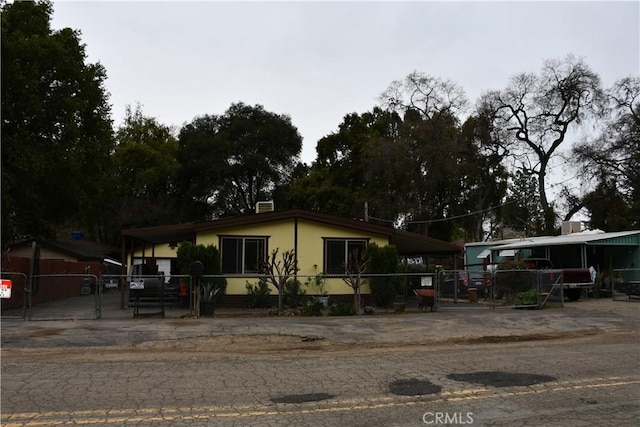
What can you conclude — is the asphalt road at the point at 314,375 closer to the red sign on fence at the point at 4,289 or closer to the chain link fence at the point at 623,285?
the red sign on fence at the point at 4,289

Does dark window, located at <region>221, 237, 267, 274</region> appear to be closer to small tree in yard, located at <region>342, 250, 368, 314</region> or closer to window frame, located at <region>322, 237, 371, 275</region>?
window frame, located at <region>322, 237, 371, 275</region>

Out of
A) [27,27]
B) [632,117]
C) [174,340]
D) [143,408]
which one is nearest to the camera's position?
[143,408]

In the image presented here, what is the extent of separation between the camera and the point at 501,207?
49.3 meters

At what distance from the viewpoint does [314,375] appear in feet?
27.8

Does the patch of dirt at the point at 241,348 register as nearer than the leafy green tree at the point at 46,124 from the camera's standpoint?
Yes

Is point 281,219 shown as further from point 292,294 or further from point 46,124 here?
point 46,124

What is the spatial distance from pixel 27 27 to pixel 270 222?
12524 mm

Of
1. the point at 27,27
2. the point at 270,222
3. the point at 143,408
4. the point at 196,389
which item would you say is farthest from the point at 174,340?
the point at 27,27

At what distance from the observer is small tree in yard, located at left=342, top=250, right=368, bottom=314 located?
17422mm

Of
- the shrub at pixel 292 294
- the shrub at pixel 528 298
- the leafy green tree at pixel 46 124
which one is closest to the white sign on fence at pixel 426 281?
the shrub at pixel 528 298

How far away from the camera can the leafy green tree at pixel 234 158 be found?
52500 mm

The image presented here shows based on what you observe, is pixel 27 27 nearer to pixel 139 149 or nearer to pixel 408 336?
pixel 408 336
